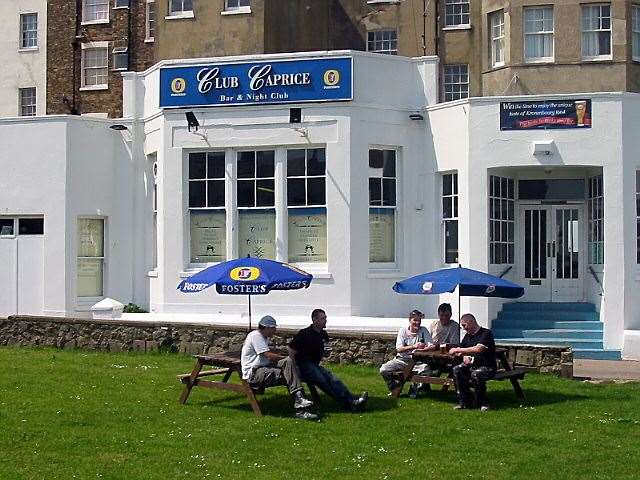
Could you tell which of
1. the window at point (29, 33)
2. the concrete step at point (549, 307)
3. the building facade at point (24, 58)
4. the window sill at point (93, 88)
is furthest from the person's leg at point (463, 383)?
the window at point (29, 33)

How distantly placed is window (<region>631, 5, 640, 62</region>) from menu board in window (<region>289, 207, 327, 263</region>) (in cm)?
1200

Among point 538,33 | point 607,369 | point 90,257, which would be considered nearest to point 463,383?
point 607,369

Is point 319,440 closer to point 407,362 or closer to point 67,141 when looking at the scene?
point 407,362

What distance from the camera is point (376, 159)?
24.0 meters

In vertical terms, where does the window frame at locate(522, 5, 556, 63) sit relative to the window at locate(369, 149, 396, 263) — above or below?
above

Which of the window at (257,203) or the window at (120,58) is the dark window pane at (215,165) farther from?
the window at (120,58)

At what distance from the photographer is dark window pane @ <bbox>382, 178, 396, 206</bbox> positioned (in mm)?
24062

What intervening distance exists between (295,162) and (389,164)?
6.75ft

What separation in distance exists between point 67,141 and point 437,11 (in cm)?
1617

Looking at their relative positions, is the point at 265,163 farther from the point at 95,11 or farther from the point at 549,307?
the point at 95,11

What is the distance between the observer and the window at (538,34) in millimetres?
30312

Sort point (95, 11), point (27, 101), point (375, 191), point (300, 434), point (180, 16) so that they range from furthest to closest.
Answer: point (27, 101), point (95, 11), point (180, 16), point (375, 191), point (300, 434)

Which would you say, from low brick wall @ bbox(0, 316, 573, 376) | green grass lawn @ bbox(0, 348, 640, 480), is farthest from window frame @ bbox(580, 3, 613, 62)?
green grass lawn @ bbox(0, 348, 640, 480)

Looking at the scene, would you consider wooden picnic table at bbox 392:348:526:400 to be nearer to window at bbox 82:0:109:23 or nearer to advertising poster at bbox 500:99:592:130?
advertising poster at bbox 500:99:592:130
